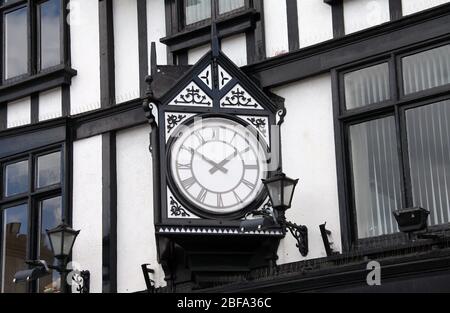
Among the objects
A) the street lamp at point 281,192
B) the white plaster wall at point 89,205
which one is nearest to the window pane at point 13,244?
the white plaster wall at point 89,205

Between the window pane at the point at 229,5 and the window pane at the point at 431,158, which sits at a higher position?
the window pane at the point at 229,5

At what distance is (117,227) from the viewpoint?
13.6m

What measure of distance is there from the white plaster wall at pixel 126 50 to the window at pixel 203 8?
73 centimetres

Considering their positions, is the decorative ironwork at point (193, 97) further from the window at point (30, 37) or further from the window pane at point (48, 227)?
the window at point (30, 37)

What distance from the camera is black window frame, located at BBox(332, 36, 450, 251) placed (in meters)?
11.6

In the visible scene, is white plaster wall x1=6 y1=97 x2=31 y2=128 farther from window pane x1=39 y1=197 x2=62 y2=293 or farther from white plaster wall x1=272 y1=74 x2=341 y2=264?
white plaster wall x1=272 y1=74 x2=341 y2=264

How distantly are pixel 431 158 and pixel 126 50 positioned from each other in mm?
4333

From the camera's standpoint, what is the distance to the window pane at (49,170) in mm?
14188

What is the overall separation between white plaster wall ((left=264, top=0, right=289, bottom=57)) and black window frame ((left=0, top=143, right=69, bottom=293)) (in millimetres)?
2907

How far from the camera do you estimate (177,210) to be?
39.9ft

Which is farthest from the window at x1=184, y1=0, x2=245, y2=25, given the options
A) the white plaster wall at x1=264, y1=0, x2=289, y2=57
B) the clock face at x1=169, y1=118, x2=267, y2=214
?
the clock face at x1=169, y1=118, x2=267, y2=214

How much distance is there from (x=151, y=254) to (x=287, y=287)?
2.15 meters

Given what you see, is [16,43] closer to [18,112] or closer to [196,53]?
[18,112]

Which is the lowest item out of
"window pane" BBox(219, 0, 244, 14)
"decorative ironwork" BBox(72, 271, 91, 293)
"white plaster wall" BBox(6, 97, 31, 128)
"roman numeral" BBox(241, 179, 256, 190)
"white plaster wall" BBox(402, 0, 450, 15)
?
"decorative ironwork" BBox(72, 271, 91, 293)
